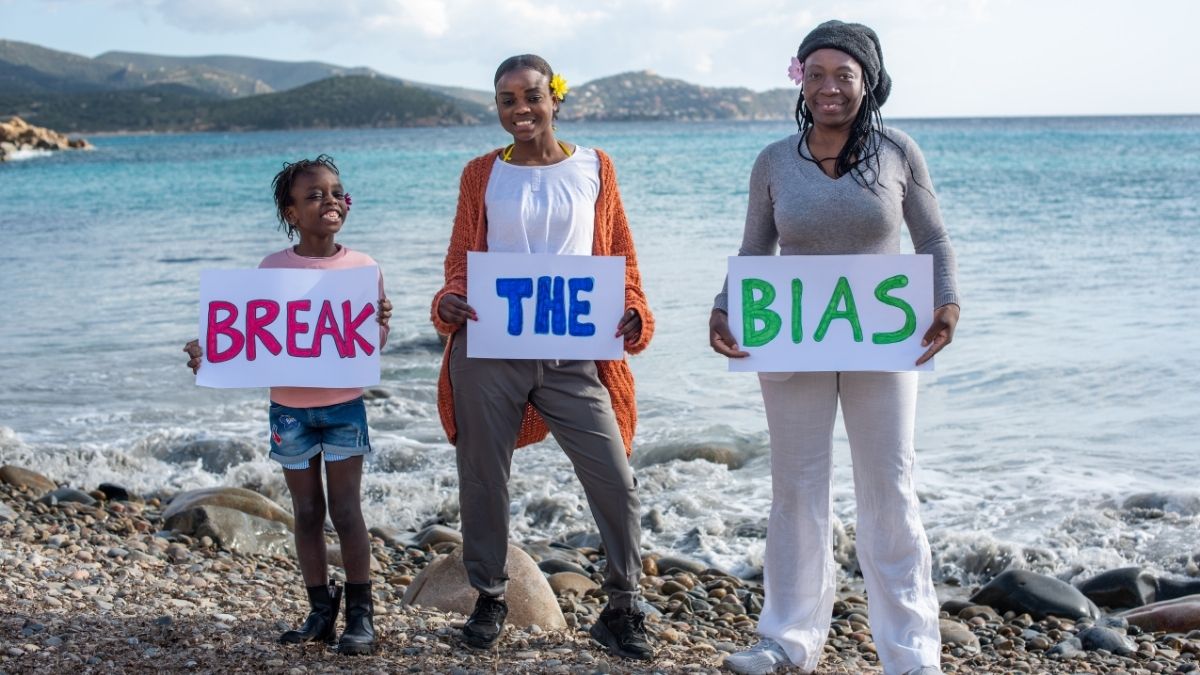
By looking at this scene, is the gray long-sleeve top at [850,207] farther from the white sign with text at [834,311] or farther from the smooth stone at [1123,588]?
the smooth stone at [1123,588]

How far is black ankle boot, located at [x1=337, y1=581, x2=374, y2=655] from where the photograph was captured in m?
4.14

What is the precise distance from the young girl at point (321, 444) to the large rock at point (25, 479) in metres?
4.13

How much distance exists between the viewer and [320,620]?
4242 millimetres

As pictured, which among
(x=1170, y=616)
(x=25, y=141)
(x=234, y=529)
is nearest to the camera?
(x=1170, y=616)

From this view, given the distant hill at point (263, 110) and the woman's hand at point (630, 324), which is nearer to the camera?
the woman's hand at point (630, 324)

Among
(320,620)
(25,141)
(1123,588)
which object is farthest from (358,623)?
(25,141)

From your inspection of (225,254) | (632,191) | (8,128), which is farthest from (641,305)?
(8,128)

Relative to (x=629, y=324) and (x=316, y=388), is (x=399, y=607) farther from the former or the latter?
(x=629, y=324)

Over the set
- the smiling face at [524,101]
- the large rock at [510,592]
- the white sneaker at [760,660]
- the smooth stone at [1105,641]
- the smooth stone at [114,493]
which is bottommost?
the smooth stone at [114,493]

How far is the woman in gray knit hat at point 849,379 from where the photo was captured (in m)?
3.84

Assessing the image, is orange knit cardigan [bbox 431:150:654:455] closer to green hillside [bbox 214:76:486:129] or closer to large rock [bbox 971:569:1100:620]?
large rock [bbox 971:569:1100:620]

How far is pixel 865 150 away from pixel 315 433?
6.71 ft

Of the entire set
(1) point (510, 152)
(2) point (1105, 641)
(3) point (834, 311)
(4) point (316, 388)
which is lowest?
(2) point (1105, 641)

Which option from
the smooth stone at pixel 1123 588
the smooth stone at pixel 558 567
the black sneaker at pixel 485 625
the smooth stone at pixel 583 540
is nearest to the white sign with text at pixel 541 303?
the black sneaker at pixel 485 625
